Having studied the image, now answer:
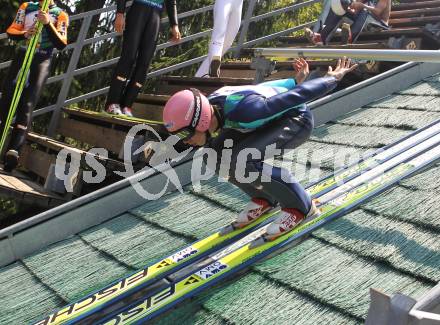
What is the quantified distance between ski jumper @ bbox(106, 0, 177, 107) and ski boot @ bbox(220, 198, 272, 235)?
2122 millimetres

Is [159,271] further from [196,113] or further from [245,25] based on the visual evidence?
[245,25]

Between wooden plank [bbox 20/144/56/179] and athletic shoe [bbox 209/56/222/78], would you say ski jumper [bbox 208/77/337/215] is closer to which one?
wooden plank [bbox 20/144/56/179]

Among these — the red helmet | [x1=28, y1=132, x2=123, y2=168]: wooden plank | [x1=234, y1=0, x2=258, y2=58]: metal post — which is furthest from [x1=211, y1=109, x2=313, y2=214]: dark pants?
[x1=234, y1=0, x2=258, y2=58]: metal post

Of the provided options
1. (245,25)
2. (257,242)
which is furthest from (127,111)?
(245,25)

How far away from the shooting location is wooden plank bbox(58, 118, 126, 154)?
4531mm

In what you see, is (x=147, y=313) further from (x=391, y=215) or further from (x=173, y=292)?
(x=391, y=215)

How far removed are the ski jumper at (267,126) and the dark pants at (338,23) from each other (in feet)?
12.9

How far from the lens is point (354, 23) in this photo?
667 centimetres

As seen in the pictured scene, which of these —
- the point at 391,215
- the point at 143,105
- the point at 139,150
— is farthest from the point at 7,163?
the point at 391,215

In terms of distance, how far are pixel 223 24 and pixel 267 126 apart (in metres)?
2.81

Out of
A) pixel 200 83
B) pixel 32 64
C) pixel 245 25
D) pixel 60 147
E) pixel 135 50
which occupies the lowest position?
pixel 60 147

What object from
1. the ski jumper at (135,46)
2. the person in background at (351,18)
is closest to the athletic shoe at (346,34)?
the person in background at (351,18)

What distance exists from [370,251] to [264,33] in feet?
24.1

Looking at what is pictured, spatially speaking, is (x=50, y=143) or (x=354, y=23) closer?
(x=50, y=143)
